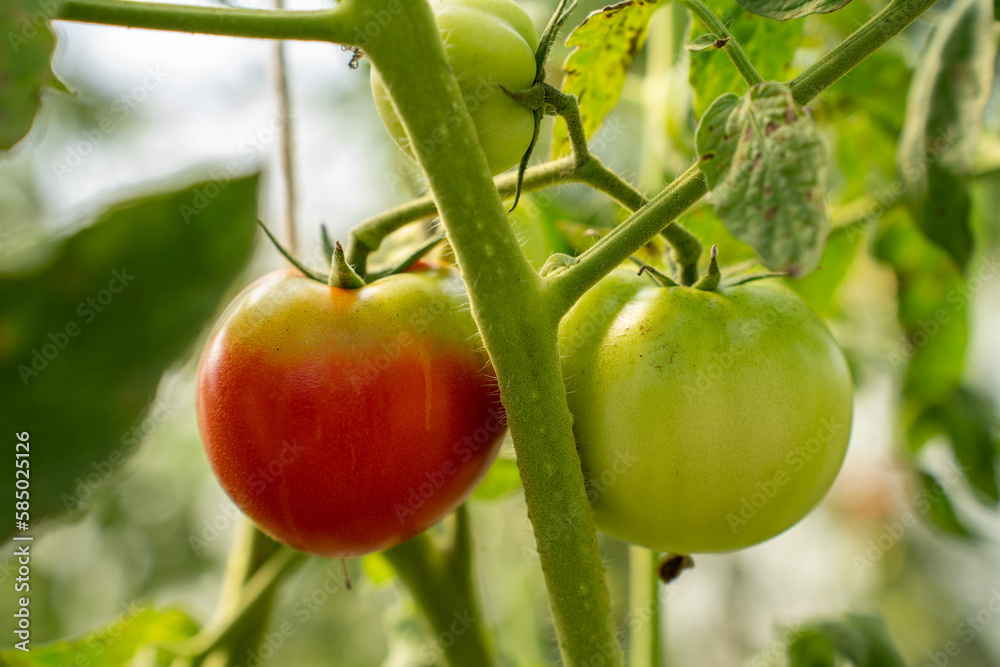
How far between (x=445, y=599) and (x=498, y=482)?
0.57ft

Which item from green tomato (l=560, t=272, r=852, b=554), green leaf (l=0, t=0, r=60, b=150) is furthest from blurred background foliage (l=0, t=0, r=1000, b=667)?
green tomato (l=560, t=272, r=852, b=554)

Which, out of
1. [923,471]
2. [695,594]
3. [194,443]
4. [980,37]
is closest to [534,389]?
[980,37]

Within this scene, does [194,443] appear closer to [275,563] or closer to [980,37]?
[275,563]

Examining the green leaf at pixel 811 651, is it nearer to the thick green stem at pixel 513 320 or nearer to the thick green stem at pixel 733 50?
the thick green stem at pixel 513 320

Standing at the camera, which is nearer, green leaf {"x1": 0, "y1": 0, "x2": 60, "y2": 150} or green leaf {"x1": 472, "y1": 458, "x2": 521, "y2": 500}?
green leaf {"x1": 0, "y1": 0, "x2": 60, "y2": 150}

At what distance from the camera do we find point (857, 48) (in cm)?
38

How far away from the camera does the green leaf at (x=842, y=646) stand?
2.29 feet

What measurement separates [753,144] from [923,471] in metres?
0.75

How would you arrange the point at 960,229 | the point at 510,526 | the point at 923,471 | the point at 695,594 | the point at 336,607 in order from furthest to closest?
the point at 695,594
the point at 336,607
the point at 510,526
the point at 923,471
the point at 960,229

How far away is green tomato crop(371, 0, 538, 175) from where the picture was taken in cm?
39

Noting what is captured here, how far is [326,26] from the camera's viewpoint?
338 mm

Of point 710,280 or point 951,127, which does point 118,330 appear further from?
point 951,127
